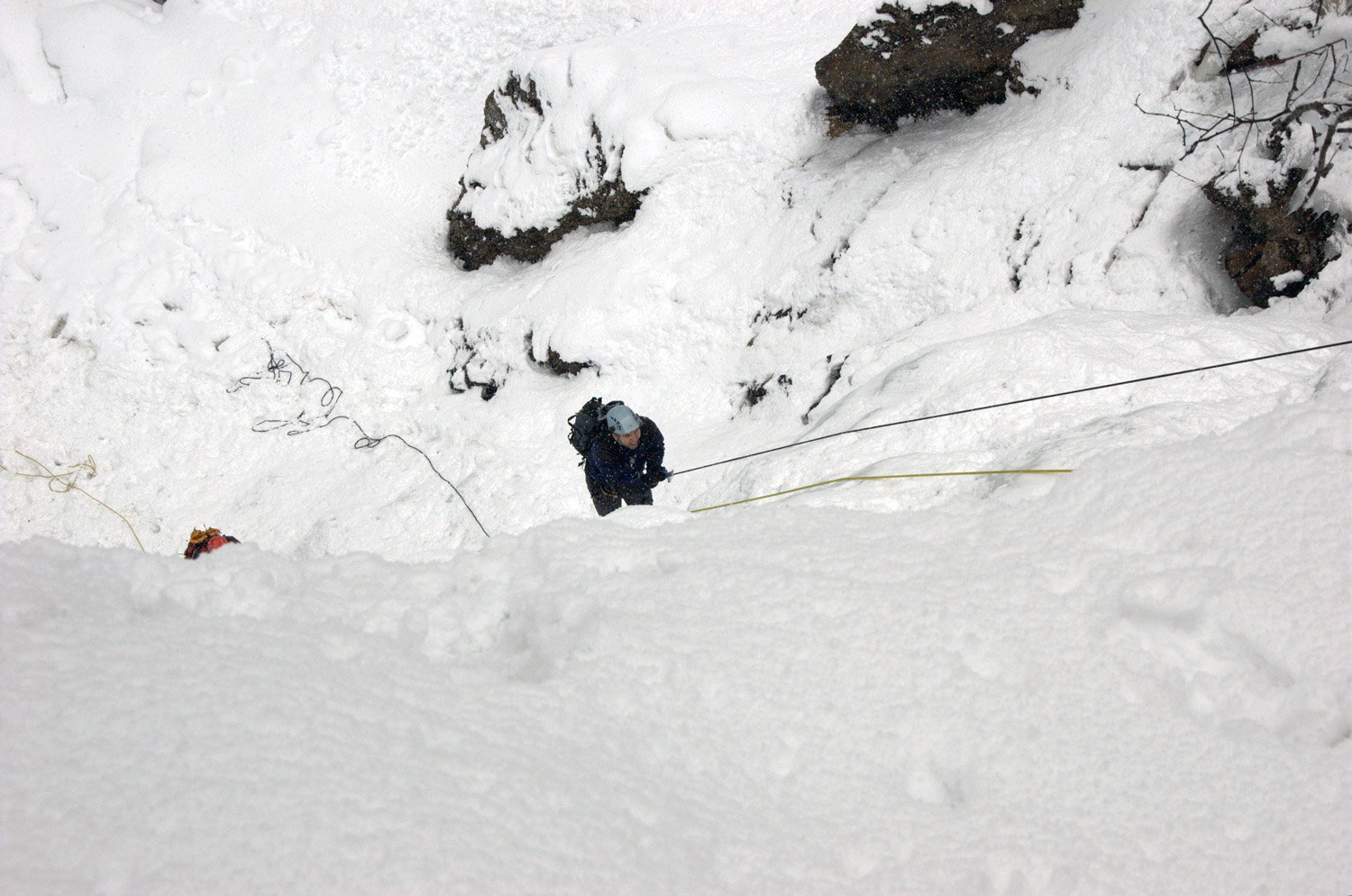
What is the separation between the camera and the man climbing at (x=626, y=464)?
508cm

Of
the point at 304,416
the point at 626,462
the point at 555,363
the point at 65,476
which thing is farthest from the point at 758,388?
the point at 65,476

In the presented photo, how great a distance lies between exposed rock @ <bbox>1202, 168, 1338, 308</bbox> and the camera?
15.0ft

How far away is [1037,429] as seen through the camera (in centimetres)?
356

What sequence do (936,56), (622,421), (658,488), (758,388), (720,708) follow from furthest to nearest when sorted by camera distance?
(758,388) < (936,56) < (658,488) < (622,421) < (720,708)

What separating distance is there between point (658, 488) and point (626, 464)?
1011 millimetres

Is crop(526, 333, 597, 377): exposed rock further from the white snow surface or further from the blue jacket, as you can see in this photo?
the blue jacket

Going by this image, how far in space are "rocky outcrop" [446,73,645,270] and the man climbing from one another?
3480mm

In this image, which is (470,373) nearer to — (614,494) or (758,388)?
(758,388)

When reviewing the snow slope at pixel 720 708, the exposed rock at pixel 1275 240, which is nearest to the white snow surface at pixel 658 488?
the snow slope at pixel 720 708

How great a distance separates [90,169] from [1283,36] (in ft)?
38.9

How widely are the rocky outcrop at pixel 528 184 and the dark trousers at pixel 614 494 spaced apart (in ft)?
11.9

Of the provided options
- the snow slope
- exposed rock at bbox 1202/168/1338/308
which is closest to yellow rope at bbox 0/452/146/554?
the snow slope

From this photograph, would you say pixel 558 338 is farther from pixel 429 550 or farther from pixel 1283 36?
pixel 1283 36

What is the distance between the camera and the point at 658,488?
6090 millimetres
